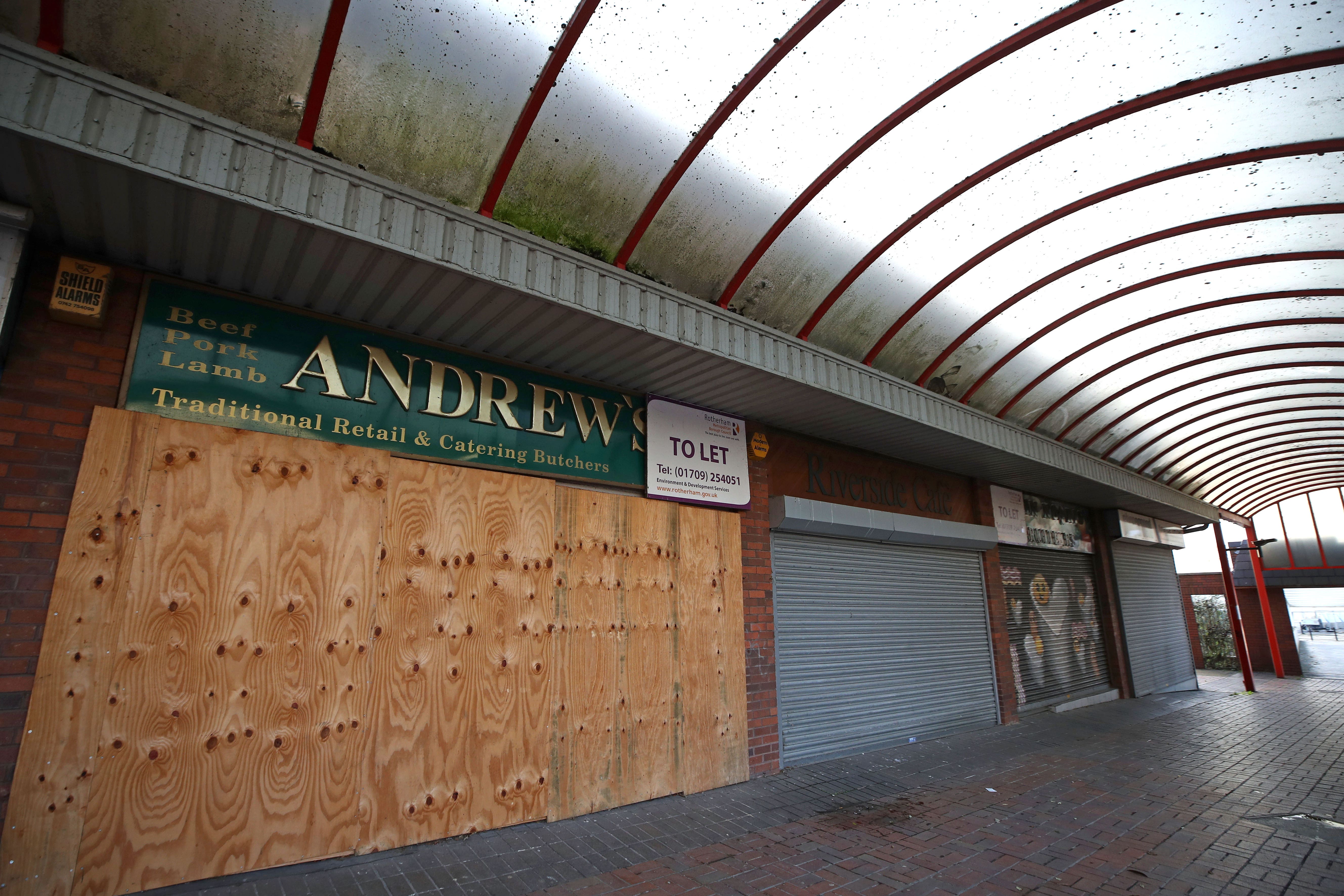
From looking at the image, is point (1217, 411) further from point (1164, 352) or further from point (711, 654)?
point (711, 654)

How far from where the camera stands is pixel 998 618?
1007cm

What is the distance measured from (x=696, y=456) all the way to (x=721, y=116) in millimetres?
3244

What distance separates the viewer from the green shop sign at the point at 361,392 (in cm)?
407

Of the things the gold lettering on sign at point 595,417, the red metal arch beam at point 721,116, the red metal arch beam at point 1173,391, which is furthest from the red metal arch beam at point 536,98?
the red metal arch beam at point 1173,391

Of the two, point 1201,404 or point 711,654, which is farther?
point 1201,404

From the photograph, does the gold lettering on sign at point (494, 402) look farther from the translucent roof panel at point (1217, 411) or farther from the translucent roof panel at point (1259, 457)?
the translucent roof panel at point (1259, 457)

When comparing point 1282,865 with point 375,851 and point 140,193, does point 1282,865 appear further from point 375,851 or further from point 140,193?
point 140,193

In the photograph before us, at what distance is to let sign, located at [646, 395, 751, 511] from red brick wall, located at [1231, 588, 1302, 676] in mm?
20382

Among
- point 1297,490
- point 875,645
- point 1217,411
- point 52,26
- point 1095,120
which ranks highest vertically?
point 1095,120

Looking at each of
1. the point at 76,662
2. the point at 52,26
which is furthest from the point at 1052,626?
the point at 52,26

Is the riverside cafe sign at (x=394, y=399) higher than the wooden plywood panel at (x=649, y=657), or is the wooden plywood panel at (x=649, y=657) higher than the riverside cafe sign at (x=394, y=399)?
the riverside cafe sign at (x=394, y=399)

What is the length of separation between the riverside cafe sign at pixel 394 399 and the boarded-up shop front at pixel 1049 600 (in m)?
6.94

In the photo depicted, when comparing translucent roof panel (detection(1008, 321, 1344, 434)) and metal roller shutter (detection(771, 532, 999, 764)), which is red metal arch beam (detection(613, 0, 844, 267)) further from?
translucent roof panel (detection(1008, 321, 1344, 434))

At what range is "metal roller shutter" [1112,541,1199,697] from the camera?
13945 mm
